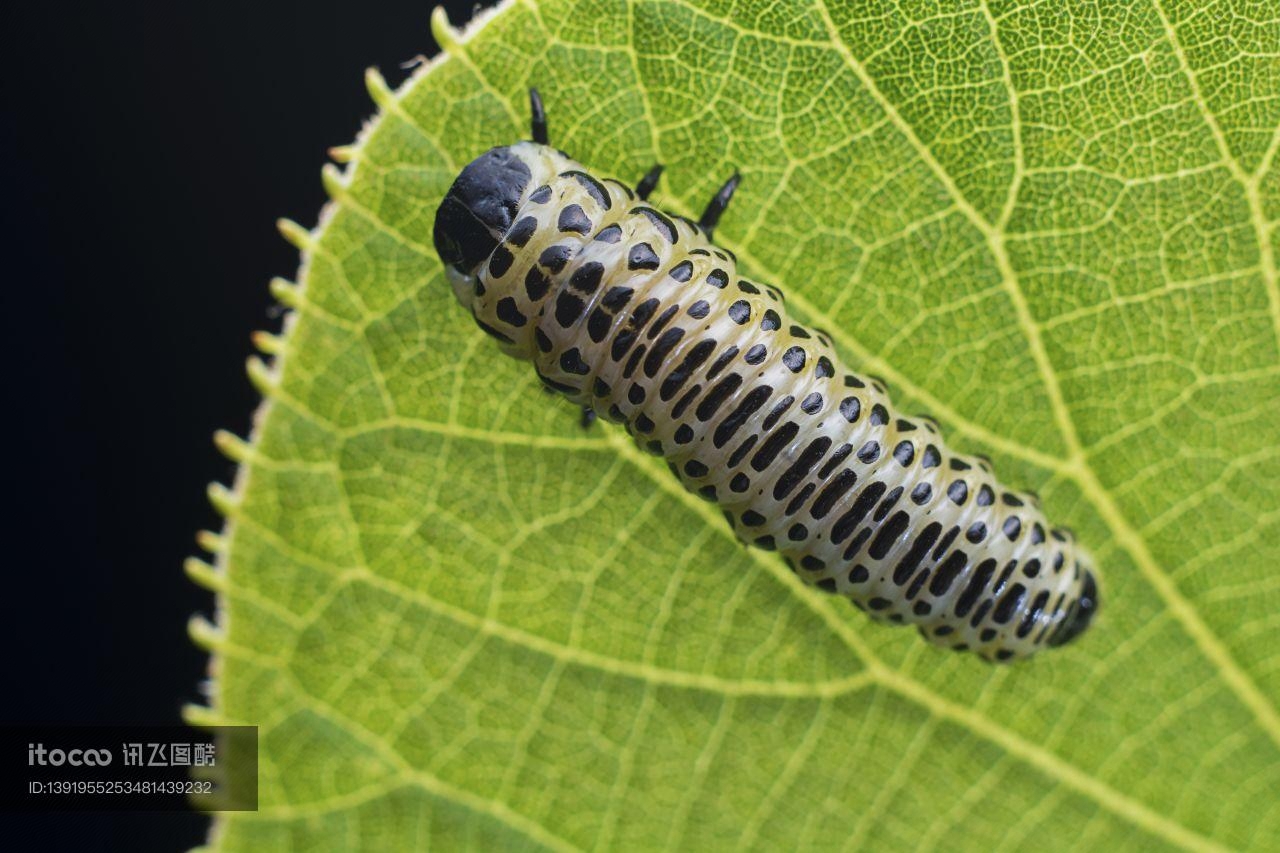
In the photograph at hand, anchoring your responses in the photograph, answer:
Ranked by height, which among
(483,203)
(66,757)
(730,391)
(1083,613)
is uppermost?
(483,203)

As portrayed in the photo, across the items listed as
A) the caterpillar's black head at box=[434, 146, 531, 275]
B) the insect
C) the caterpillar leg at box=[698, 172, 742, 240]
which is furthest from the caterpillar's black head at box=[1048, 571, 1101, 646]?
the caterpillar's black head at box=[434, 146, 531, 275]

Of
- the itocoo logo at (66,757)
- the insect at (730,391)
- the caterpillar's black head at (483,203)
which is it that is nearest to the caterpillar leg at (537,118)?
the insect at (730,391)

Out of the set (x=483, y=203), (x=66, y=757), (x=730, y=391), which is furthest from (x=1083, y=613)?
(x=66, y=757)

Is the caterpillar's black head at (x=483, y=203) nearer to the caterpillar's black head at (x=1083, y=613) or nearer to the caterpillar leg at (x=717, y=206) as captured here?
the caterpillar leg at (x=717, y=206)

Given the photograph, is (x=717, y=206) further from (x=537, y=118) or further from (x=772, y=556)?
(x=772, y=556)

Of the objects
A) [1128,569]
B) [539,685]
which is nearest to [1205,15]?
[1128,569]

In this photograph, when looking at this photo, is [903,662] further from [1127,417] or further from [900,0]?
[900,0]

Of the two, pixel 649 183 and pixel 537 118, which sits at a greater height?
pixel 537 118
